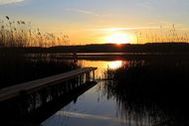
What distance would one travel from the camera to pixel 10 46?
463 inches

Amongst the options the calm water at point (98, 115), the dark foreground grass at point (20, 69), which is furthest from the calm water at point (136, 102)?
the dark foreground grass at point (20, 69)

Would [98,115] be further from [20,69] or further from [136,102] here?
[20,69]

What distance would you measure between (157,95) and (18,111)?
320cm

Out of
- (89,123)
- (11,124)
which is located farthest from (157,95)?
(11,124)

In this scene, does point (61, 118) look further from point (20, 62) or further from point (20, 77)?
point (20, 62)

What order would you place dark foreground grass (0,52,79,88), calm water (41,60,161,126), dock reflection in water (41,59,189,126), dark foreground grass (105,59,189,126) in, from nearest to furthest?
calm water (41,60,161,126), dock reflection in water (41,59,189,126), dark foreground grass (105,59,189,126), dark foreground grass (0,52,79,88)

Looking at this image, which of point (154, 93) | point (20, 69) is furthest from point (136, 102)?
point (20, 69)

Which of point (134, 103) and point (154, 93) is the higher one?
point (154, 93)

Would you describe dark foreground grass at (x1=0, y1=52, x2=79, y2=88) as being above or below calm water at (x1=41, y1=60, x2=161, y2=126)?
above

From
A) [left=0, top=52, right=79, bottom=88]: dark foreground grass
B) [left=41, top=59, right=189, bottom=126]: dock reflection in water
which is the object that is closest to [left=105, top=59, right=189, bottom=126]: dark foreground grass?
[left=41, top=59, right=189, bottom=126]: dock reflection in water

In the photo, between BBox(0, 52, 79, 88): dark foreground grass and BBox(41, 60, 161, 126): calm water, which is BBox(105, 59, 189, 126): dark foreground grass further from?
BBox(0, 52, 79, 88): dark foreground grass

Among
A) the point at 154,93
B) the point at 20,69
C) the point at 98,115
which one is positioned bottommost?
the point at 98,115

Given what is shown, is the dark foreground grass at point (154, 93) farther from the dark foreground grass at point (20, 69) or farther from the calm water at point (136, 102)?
the dark foreground grass at point (20, 69)

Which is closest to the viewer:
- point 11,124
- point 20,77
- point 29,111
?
point 11,124
